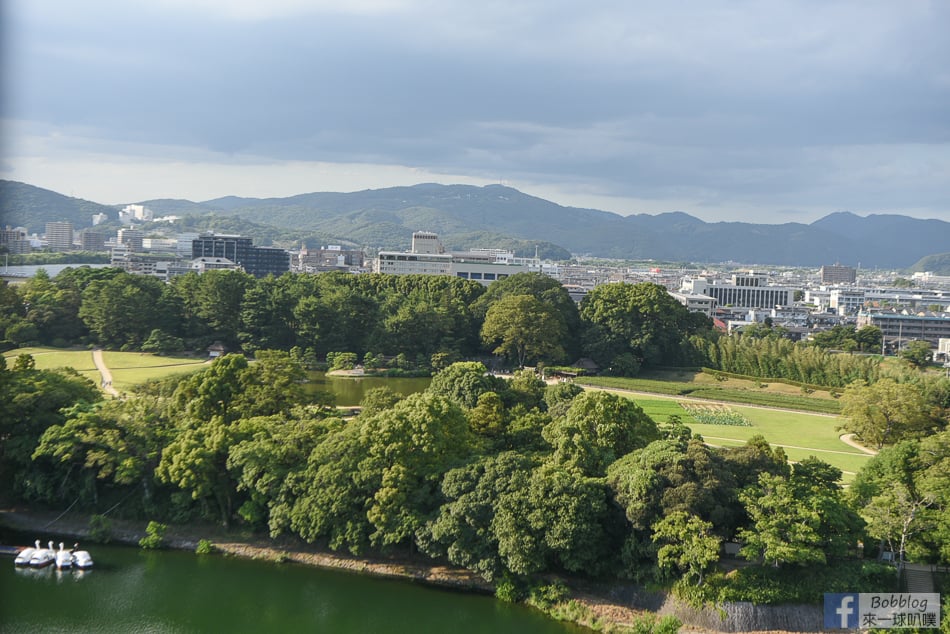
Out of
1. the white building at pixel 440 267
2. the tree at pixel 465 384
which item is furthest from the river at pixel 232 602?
the white building at pixel 440 267

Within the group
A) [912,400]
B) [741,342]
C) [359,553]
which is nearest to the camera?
[359,553]

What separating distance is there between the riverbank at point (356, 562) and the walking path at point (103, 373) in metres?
9.44

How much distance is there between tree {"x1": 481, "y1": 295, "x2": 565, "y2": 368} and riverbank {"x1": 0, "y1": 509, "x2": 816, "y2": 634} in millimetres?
20295

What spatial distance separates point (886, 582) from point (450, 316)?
82.1ft

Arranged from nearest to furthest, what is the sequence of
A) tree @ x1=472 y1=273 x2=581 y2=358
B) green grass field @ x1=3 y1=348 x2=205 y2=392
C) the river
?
the river, green grass field @ x1=3 y1=348 x2=205 y2=392, tree @ x1=472 y1=273 x2=581 y2=358

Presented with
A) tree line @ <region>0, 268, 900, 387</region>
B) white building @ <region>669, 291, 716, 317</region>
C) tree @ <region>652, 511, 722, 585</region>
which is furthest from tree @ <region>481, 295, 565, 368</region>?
white building @ <region>669, 291, 716, 317</region>

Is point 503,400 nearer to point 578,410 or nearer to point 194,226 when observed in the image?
point 578,410

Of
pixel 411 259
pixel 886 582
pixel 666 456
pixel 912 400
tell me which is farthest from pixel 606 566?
pixel 411 259

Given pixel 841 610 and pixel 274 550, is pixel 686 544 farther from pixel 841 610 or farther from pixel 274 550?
pixel 274 550

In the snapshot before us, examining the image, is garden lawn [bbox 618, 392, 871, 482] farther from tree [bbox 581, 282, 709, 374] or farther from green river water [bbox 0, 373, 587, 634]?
green river water [bbox 0, 373, 587, 634]

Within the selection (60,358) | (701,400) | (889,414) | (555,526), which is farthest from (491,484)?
(60,358)

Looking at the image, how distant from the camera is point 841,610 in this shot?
36.2 feet

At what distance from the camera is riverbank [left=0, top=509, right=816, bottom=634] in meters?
11.5

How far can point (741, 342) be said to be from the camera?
34.4 m
